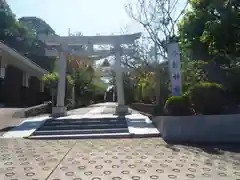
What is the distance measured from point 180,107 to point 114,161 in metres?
4.55

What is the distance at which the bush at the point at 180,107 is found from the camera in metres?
10.4

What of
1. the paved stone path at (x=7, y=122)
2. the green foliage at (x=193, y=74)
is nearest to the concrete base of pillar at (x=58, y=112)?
the paved stone path at (x=7, y=122)

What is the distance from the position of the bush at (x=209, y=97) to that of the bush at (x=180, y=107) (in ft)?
1.08

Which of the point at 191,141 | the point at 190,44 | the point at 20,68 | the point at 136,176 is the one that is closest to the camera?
the point at 136,176

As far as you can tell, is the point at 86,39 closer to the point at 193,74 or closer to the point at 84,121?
the point at 84,121

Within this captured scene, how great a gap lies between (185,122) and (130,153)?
314cm

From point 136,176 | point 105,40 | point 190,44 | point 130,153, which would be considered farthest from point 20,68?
point 136,176

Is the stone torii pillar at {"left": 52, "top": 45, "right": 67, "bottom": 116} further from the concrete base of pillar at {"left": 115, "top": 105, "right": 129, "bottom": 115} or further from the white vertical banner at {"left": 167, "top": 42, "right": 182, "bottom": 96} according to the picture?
the white vertical banner at {"left": 167, "top": 42, "right": 182, "bottom": 96}

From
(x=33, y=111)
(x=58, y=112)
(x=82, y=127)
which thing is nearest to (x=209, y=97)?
(x=82, y=127)

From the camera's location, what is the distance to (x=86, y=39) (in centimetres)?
1658

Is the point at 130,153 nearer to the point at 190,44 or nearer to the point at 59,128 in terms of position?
the point at 59,128

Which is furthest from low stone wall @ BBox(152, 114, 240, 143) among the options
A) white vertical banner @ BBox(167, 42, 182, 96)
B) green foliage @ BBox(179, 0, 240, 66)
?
green foliage @ BBox(179, 0, 240, 66)

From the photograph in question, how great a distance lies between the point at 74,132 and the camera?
11.2 metres

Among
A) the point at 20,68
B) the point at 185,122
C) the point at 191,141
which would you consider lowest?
the point at 191,141
